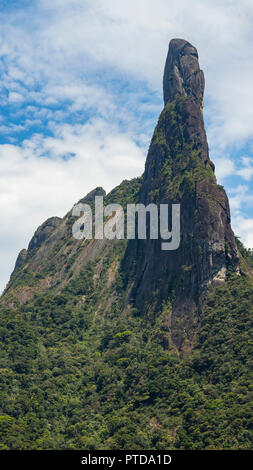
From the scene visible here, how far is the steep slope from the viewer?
64875 millimetres

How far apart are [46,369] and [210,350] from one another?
85.7ft

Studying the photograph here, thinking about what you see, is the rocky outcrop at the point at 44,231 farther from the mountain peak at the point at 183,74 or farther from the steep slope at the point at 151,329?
the mountain peak at the point at 183,74

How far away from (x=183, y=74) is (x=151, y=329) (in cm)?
6088

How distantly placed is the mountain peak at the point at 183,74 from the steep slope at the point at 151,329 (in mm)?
258

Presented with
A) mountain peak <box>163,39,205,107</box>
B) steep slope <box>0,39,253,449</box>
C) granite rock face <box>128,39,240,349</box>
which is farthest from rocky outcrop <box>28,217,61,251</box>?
mountain peak <box>163,39,205,107</box>

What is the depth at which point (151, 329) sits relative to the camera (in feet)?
290

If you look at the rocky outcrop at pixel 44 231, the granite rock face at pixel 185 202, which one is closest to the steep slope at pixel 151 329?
the granite rock face at pixel 185 202

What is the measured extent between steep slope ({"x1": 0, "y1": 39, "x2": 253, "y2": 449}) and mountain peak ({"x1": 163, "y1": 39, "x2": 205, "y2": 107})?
26 centimetres

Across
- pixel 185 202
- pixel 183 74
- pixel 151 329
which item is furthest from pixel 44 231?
pixel 151 329

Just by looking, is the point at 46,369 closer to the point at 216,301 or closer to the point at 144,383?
the point at 144,383

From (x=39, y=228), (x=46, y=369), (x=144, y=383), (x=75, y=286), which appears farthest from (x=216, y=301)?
(x=39, y=228)

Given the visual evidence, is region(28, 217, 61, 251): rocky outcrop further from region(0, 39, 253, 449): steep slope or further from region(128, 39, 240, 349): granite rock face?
region(128, 39, 240, 349): granite rock face

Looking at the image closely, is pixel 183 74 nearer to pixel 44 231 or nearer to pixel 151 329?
pixel 44 231

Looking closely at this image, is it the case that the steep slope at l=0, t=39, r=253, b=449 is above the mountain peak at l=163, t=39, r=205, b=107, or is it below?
below
